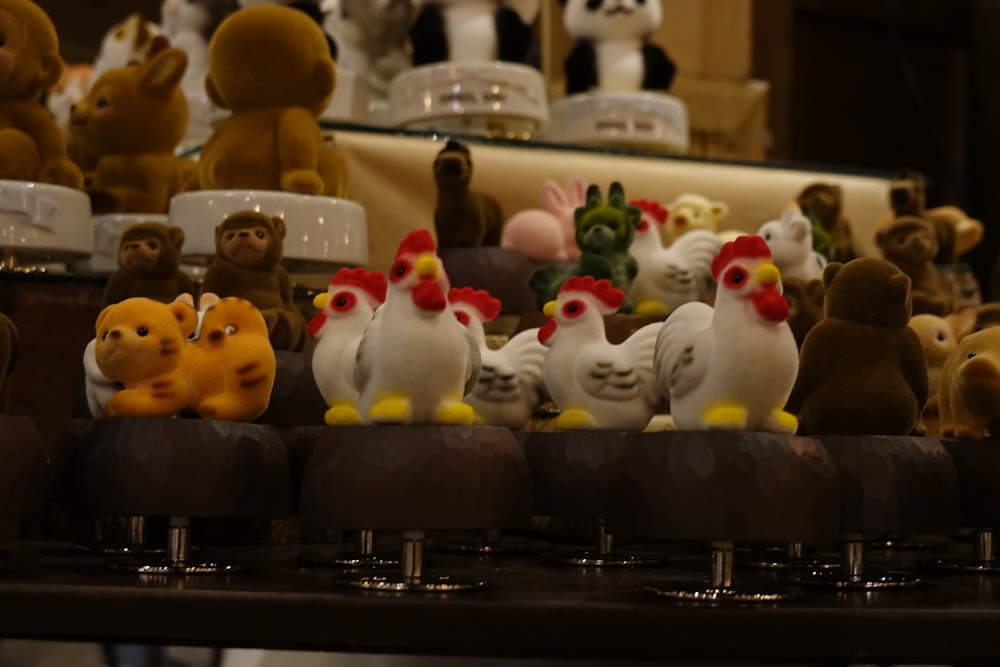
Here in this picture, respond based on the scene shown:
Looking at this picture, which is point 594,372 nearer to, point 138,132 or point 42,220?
point 42,220

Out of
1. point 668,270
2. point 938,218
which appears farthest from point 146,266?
point 938,218

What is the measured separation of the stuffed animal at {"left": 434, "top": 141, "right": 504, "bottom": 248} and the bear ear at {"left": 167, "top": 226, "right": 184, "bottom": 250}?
12.0 inches

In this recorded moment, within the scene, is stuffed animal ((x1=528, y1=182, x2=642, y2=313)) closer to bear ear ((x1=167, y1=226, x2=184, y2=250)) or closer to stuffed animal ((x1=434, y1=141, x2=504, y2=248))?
stuffed animal ((x1=434, y1=141, x2=504, y2=248))

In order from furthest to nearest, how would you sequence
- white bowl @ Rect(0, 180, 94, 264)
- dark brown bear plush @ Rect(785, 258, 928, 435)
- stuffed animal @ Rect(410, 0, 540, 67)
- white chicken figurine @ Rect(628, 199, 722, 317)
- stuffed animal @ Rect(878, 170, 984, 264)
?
stuffed animal @ Rect(410, 0, 540, 67), stuffed animal @ Rect(878, 170, 984, 264), white chicken figurine @ Rect(628, 199, 722, 317), white bowl @ Rect(0, 180, 94, 264), dark brown bear plush @ Rect(785, 258, 928, 435)

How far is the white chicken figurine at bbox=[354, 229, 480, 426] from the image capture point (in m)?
0.89

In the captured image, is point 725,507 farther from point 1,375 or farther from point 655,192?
point 655,192

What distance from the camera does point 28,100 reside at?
1309 mm

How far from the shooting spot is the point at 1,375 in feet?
3.11

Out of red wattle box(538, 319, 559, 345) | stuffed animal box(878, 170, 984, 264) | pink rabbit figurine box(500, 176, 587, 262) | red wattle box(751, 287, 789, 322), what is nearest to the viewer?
red wattle box(751, 287, 789, 322)

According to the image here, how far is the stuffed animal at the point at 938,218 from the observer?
1.55 metres

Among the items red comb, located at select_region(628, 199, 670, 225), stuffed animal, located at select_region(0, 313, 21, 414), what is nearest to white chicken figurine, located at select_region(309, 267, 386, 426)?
stuffed animal, located at select_region(0, 313, 21, 414)

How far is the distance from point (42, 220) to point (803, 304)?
0.66 meters

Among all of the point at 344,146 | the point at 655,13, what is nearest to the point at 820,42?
the point at 655,13

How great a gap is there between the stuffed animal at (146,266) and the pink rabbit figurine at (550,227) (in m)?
0.41
